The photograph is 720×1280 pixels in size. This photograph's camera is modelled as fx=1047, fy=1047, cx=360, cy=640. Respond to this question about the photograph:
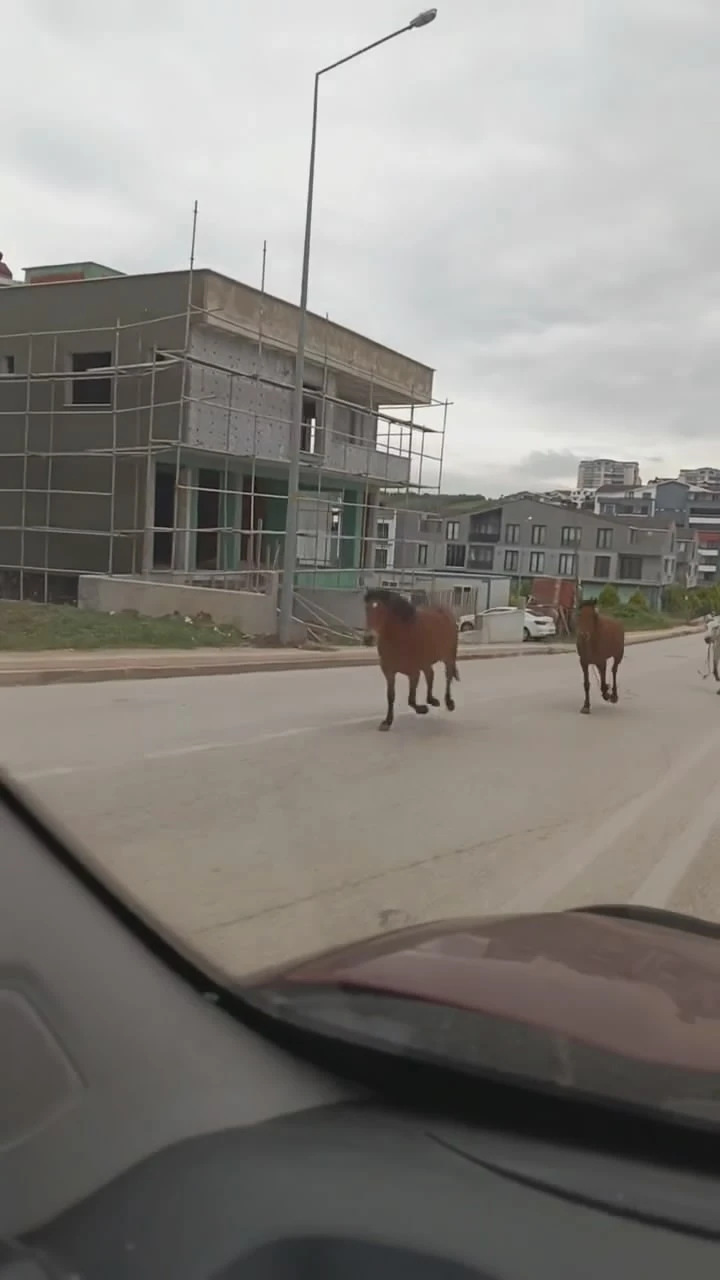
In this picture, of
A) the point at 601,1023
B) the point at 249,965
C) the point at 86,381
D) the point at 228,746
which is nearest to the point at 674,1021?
the point at 601,1023

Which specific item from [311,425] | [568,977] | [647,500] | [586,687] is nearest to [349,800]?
[568,977]

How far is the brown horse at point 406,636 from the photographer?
4.73 metres

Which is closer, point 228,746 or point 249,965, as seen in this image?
point 249,965

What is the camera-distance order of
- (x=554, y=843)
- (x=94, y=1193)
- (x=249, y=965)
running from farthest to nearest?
(x=554, y=843) < (x=249, y=965) < (x=94, y=1193)

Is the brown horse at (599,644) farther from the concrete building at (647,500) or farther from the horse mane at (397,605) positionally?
the horse mane at (397,605)

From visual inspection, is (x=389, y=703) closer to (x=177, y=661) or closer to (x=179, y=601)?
(x=177, y=661)

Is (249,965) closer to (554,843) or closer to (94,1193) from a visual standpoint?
(94,1193)

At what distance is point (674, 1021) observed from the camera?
1549mm

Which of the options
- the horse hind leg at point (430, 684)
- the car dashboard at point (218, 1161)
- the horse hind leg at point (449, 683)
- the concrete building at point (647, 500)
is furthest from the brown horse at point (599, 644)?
the car dashboard at point (218, 1161)

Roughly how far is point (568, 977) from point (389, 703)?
3.61m

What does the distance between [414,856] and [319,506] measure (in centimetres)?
601

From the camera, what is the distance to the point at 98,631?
5.07 m

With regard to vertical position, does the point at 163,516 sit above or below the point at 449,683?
above

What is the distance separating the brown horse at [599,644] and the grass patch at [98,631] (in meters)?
2.32
